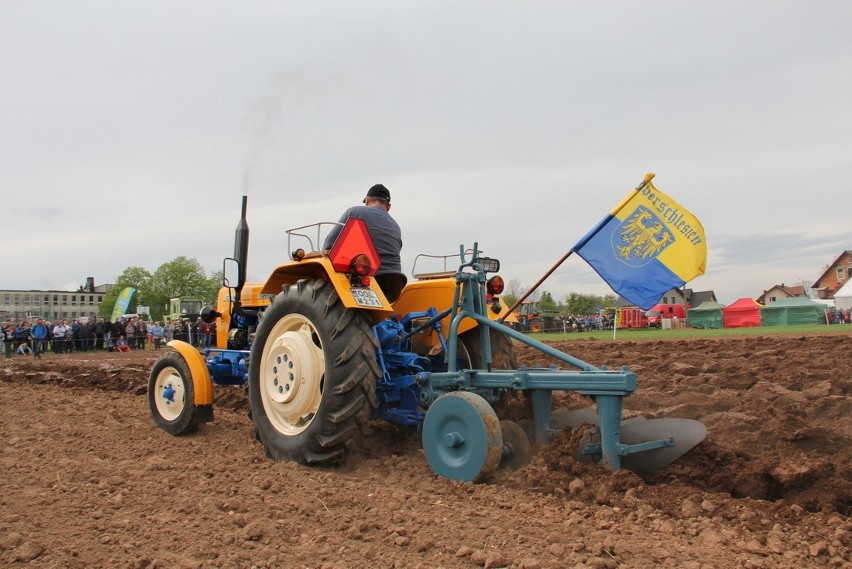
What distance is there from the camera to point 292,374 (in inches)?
173

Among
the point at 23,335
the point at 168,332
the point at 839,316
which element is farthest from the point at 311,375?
the point at 839,316

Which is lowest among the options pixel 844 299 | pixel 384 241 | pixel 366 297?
pixel 366 297

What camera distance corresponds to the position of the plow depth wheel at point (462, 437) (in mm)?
3617

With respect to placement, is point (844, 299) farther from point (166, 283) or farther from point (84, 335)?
point (166, 283)

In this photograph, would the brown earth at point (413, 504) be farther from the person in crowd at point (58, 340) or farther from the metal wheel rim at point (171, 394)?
the person in crowd at point (58, 340)

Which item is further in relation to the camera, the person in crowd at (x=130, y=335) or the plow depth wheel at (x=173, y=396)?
the person in crowd at (x=130, y=335)

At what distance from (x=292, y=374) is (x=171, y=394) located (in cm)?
171

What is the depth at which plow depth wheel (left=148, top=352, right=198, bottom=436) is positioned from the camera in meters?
5.38

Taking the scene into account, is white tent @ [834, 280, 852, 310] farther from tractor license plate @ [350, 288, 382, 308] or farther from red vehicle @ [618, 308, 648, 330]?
tractor license plate @ [350, 288, 382, 308]

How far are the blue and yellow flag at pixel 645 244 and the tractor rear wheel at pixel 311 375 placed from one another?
1848 mm

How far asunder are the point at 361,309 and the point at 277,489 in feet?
3.76

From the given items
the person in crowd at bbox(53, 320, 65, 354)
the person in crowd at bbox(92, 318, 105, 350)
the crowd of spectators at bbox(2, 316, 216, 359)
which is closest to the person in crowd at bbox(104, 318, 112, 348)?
the crowd of spectators at bbox(2, 316, 216, 359)

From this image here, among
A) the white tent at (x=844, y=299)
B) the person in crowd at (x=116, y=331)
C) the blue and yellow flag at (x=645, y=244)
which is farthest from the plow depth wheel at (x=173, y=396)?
the white tent at (x=844, y=299)

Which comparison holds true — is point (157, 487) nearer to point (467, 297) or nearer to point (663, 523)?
point (467, 297)
